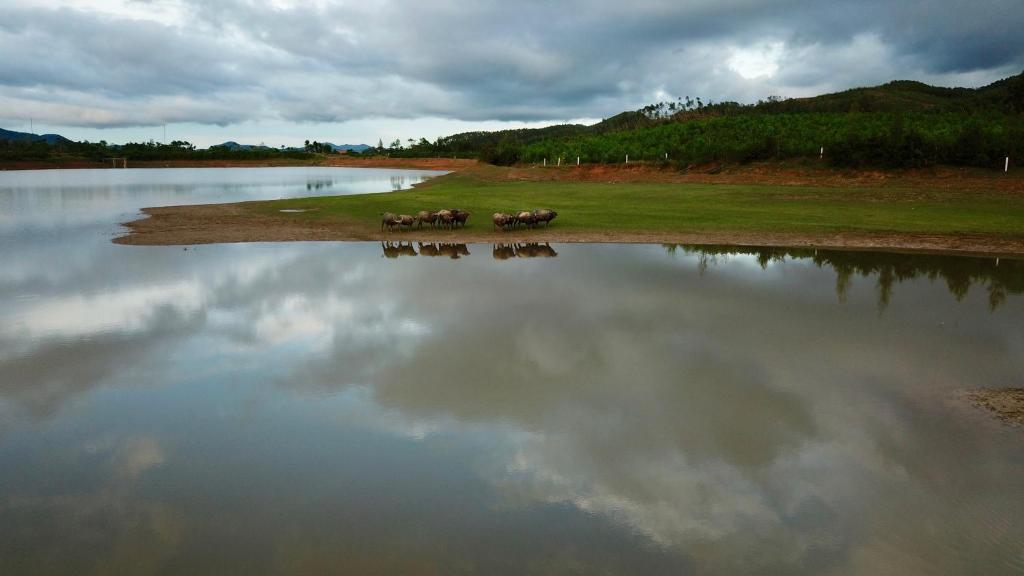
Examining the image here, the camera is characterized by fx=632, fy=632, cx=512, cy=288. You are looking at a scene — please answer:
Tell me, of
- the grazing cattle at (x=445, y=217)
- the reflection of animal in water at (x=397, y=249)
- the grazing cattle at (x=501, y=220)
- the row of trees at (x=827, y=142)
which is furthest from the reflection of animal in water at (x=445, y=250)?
the row of trees at (x=827, y=142)

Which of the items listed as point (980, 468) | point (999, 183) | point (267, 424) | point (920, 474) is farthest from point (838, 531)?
point (999, 183)

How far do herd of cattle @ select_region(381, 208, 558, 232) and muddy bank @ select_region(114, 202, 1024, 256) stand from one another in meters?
0.49

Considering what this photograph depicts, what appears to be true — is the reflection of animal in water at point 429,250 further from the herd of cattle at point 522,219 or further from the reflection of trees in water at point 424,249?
the herd of cattle at point 522,219

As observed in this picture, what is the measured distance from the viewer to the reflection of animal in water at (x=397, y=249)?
69.0 ft

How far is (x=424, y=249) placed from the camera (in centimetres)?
2202

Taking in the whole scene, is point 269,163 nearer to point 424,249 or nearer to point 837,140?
point 837,140

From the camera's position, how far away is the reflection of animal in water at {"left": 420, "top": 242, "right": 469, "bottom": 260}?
20.9 metres

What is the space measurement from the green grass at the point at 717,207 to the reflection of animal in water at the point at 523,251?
413 cm

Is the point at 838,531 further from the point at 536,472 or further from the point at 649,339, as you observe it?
the point at 649,339

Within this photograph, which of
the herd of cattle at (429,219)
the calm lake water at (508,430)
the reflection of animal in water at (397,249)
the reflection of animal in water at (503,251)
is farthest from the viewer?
the herd of cattle at (429,219)

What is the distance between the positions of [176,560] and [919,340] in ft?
39.7

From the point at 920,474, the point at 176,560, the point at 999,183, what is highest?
the point at 999,183

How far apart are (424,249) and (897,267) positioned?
48.2 ft

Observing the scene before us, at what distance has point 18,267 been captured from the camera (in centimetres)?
1850
